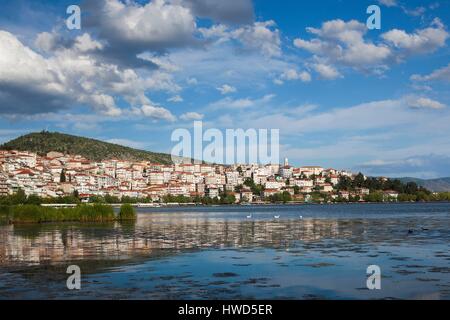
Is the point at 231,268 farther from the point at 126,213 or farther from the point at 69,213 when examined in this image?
the point at 126,213

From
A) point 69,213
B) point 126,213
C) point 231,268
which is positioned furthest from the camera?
point 126,213

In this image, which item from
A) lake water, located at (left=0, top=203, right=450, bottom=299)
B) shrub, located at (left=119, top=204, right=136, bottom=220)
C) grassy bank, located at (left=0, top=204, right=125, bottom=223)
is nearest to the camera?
lake water, located at (left=0, top=203, right=450, bottom=299)

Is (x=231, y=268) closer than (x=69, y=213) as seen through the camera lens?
Yes

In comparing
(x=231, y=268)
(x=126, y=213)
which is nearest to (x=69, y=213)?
(x=126, y=213)

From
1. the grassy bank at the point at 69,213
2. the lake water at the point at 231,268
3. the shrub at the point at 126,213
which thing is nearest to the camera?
the lake water at the point at 231,268

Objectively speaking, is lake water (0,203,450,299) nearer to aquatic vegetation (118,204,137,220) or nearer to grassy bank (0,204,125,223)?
grassy bank (0,204,125,223)

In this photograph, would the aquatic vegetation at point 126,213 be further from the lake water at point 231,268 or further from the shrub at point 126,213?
the lake water at point 231,268

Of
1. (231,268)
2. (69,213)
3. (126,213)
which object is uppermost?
(69,213)

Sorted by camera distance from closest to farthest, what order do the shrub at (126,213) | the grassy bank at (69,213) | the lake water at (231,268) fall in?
the lake water at (231,268), the grassy bank at (69,213), the shrub at (126,213)

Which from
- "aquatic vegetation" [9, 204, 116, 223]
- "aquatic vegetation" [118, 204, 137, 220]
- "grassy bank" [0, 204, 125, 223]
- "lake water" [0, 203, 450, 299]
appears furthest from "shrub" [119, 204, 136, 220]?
"lake water" [0, 203, 450, 299]

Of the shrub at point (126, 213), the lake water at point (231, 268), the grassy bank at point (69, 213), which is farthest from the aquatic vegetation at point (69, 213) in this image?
the lake water at point (231, 268)

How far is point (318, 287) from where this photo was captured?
17688 mm

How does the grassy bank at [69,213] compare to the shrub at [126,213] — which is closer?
the grassy bank at [69,213]
